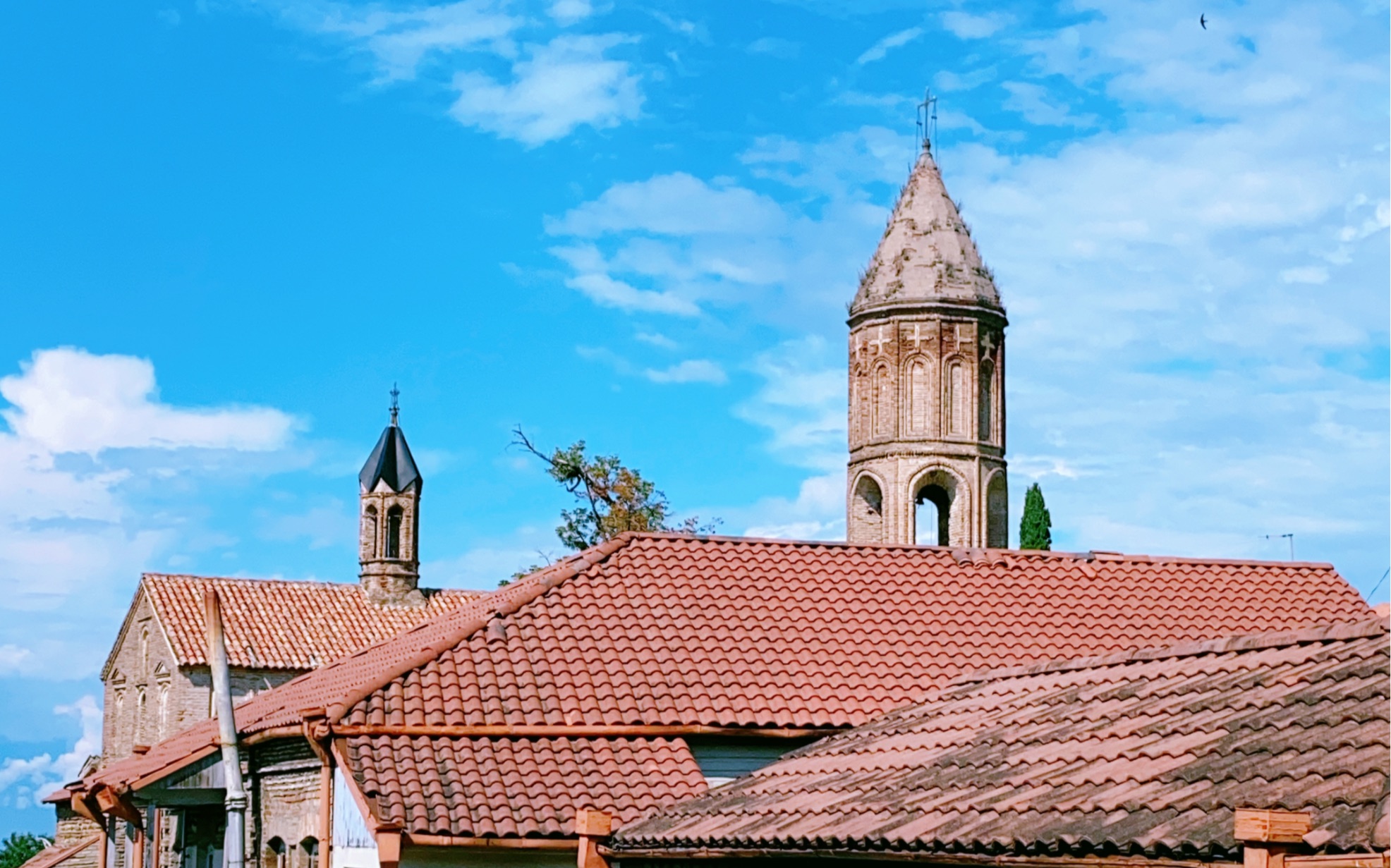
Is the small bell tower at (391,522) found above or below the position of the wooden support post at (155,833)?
above

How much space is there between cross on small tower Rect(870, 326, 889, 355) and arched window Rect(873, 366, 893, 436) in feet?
1.12

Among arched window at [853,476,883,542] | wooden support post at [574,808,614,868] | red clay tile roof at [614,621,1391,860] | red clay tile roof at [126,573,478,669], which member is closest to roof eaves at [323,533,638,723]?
wooden support post at [574,808,614,868]

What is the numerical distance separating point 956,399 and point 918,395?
699 mm

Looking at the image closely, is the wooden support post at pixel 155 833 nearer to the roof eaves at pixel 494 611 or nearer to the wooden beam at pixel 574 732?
the roof eaves at pixel 494 611

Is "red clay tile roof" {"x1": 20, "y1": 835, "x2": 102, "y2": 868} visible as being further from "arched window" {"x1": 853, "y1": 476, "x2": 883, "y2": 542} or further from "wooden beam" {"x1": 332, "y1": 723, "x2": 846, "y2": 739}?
"wooden beam" {"x1": 332, "y1": 723, "x2": 846, "y2": 739}

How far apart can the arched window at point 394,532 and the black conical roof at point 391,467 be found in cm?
88

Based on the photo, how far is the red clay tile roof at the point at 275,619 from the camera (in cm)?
4347

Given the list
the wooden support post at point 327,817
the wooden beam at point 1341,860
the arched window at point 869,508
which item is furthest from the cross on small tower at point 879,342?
the wooden beam at point 1341,860

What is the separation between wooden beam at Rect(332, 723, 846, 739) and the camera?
15.4 m

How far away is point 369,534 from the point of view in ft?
170

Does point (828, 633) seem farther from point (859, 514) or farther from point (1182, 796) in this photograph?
point (859, 514)

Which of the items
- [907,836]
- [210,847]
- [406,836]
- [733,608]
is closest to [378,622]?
[210,847]

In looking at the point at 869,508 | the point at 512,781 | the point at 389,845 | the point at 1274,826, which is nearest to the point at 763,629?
the point at 512,781

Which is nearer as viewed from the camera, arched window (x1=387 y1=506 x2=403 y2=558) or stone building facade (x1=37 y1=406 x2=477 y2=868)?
stone building facade (x1=37 y1=406 x2=477 y2=868)
